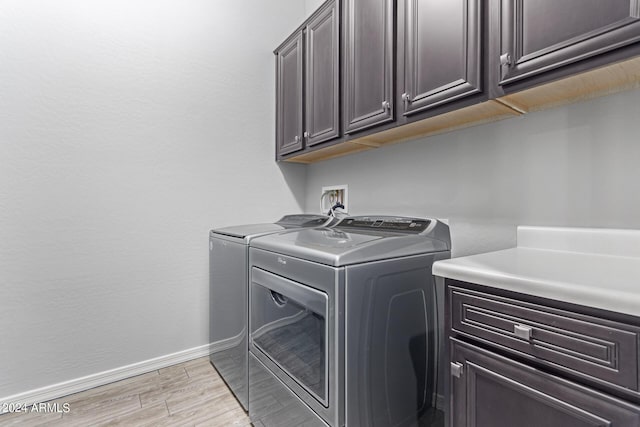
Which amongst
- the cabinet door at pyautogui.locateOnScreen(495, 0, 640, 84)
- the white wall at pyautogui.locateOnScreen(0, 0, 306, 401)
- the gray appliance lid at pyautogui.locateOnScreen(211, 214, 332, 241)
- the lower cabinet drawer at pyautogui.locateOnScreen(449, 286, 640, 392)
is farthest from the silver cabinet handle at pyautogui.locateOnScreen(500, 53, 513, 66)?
the white wall at pyautogui.locateOnScreen(0, 0, 306, 401)

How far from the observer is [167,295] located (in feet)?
6.82

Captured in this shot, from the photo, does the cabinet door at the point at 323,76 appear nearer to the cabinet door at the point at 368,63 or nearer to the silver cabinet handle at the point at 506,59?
the cabinet door at the point at 368,63

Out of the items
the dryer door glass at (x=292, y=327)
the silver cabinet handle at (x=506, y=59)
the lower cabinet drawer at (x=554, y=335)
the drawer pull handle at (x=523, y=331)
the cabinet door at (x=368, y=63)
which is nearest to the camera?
the lower cabinet drawer at (x=554, y=335)

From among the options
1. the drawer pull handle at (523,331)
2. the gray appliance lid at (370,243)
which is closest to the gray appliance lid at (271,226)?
the gray appliance lid at (370,243)

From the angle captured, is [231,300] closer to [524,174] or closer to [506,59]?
[524,174]

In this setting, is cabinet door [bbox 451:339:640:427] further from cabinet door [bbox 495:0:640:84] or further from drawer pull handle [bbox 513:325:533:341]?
cabinet door [bbox 495:0:640:84]

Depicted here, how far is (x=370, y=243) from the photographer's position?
113cm

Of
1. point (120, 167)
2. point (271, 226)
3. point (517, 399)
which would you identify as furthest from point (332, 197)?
point (517, 399)

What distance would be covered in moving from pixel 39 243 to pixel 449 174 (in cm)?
222

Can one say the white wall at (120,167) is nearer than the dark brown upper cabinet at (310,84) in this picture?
Yes

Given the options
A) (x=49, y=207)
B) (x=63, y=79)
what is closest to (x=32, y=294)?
(x=49, y=207)

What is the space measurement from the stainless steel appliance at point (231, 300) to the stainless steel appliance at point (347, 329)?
0.11 m

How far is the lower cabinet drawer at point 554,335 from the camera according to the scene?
23.3 inches

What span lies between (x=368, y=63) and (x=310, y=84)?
1.84ft
